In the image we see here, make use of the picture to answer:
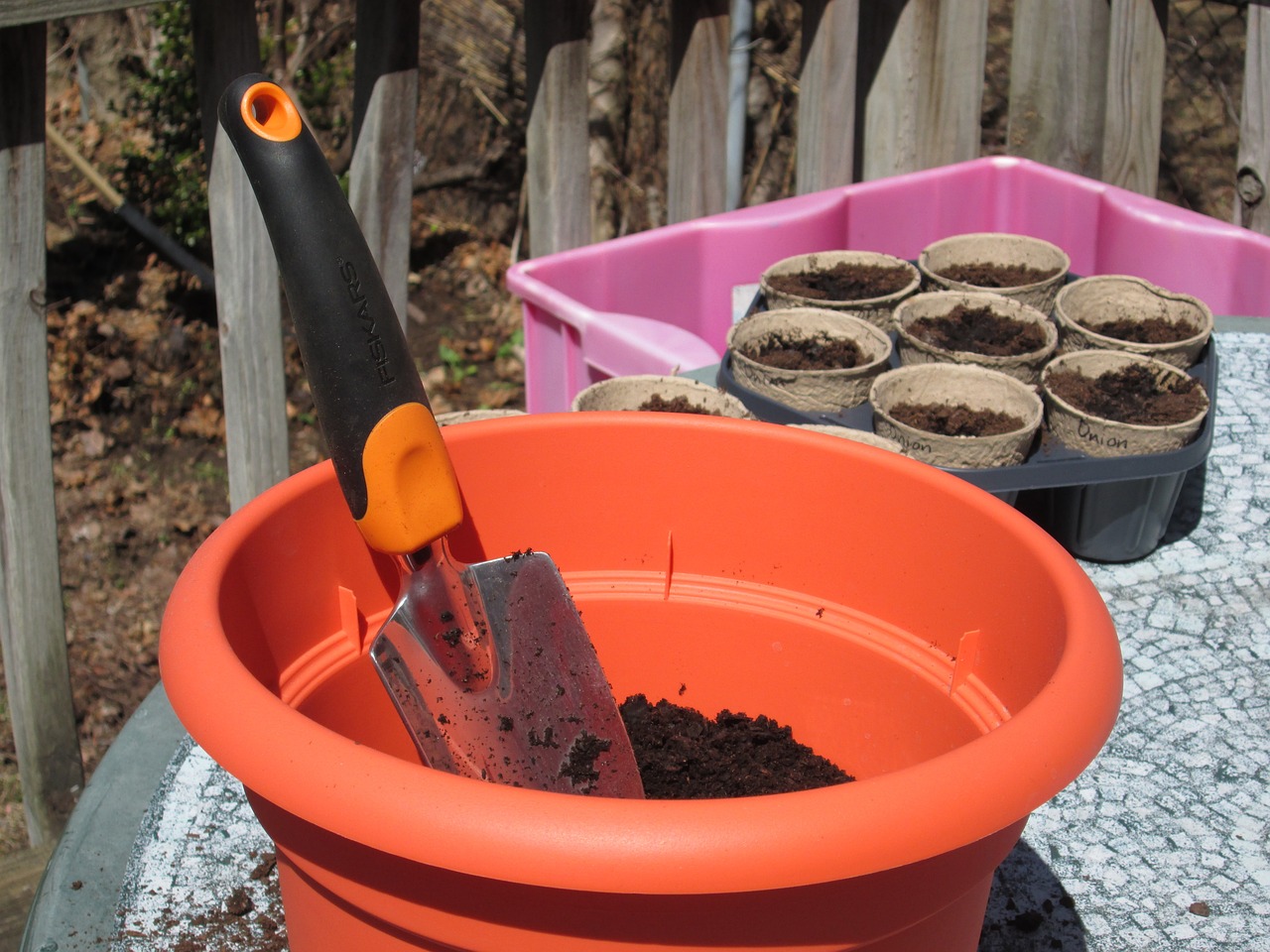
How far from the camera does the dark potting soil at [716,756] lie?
78 cm

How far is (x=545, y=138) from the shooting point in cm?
182

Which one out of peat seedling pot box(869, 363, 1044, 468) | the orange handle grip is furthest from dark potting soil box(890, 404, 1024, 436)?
the orange handle grip

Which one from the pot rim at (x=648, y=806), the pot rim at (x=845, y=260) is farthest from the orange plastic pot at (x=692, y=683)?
the pot rim at (x=845, y=260)

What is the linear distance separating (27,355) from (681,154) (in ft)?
3.59

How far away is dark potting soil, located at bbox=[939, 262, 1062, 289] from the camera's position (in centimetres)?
189

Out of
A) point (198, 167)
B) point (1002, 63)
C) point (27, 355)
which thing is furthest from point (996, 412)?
point (1002, 63)

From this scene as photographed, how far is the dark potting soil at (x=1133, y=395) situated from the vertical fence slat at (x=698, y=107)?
77 cm

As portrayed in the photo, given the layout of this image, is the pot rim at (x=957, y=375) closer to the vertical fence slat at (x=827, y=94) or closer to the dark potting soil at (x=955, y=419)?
the dark potting soil at (x=955, y=419)

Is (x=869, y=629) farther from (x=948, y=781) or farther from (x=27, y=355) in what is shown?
(x=27, y=355)

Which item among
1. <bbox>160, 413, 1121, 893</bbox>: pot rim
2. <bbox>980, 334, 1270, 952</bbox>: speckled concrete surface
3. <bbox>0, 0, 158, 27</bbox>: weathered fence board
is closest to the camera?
<bbox>160, 413, 1121, 893</bbox>: pot rim

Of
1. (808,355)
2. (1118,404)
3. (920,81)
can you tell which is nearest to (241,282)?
(808,355)

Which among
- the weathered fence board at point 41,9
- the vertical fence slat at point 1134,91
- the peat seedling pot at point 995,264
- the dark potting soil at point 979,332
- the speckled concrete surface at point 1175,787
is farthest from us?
the vertical fence slat at point 1134,91

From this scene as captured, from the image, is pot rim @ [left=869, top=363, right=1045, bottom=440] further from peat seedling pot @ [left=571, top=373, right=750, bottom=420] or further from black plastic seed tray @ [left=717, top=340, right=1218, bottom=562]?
peat seedling pot @ [left=571, top=373, right=750, bottom=420]

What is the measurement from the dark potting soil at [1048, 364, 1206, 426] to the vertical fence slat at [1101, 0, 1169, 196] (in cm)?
78
